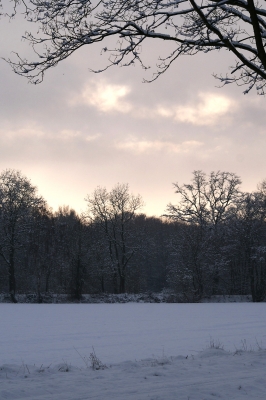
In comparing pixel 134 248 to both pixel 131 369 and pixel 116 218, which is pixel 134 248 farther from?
pixel 131 369

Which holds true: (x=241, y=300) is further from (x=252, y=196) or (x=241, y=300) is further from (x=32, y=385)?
(x=32, y=385)

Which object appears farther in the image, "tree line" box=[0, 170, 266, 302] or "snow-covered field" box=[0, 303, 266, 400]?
"tree line" box=[0, 170, 266, 302]

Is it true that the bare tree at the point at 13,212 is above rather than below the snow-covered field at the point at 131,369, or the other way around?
above

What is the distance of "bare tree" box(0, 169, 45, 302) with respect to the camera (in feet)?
144

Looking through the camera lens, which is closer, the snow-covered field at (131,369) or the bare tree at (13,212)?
the snow-covered field at (131,369)

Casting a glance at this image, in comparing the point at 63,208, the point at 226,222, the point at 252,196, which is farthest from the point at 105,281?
the point at 63,208

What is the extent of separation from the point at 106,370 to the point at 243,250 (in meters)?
40.0

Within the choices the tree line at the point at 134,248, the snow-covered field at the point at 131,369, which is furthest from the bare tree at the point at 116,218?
the snow-covered field at the point at 131,369

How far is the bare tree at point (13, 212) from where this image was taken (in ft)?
144

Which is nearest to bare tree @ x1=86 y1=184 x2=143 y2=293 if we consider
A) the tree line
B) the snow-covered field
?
the tree line

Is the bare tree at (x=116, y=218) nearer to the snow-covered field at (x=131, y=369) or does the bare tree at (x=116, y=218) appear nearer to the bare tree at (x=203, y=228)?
the bare tree at (x=203, y=228)

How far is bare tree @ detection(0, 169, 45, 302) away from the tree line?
0.33ft

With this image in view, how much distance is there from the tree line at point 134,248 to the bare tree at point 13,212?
10 cm

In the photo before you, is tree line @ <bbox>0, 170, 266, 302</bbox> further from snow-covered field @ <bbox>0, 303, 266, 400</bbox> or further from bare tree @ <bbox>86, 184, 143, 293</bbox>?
snow-covered field @ <bbox>0, 303, 266, 400</bbox>
